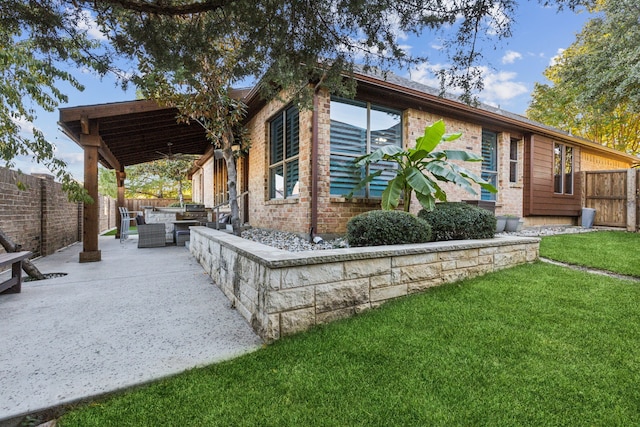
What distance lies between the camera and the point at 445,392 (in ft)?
5.96

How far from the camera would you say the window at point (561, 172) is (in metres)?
10.3

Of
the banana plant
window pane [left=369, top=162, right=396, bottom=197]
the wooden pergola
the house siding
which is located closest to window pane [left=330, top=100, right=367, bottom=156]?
window pane [left=369, top=162, right=396, bottom=197]

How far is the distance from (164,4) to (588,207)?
533 inches

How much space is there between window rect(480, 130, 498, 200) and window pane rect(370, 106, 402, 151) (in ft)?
10.6

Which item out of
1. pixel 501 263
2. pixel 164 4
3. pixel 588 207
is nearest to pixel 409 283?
pixel 501 263

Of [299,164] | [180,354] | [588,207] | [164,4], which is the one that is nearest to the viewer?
[180,354]

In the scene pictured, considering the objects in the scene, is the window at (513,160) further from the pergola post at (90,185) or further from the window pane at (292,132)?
the pergola post at (90,185)

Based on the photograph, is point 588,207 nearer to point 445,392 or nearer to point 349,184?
point 349,184

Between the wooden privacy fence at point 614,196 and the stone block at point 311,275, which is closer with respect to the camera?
the stone block at point 311,275

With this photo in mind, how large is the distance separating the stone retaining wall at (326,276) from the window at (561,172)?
340 inches

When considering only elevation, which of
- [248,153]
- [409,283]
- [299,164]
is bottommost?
[409,283]

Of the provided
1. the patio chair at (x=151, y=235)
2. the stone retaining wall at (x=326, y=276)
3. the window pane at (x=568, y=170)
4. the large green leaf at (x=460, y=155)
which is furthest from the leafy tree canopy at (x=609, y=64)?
the patio chair at (x=151, y=235)

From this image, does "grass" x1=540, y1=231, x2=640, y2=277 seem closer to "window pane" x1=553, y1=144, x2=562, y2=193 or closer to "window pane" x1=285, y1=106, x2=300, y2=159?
"window pane" x1=553, y1=144, x2=562, y2=193

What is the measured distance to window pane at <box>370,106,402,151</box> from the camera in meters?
6.48
